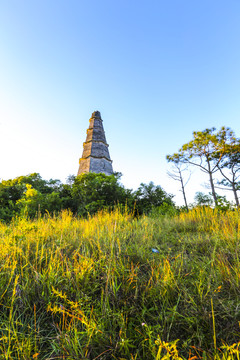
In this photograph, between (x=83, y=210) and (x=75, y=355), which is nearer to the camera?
(x=75, y=355)

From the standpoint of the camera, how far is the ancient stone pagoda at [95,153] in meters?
15.8

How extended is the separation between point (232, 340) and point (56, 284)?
1.80 metres

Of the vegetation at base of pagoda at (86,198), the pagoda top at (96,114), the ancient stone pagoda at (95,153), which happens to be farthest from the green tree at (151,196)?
the pagoda top at (96,114)

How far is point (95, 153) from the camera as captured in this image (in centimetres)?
1658

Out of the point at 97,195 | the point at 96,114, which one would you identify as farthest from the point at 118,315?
the point at 96,114

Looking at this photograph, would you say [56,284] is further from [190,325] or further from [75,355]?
[190,325]

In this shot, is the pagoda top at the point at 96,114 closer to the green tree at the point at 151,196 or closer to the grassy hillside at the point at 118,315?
the green tree at the point at 151,196

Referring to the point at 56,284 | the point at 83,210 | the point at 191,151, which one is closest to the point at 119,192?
the point at 83,210

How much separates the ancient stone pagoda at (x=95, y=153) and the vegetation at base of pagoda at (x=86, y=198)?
17.4ft

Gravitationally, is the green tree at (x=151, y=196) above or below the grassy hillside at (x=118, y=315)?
above

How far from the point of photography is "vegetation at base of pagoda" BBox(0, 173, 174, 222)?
26.5 ft

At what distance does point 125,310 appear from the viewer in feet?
5.36

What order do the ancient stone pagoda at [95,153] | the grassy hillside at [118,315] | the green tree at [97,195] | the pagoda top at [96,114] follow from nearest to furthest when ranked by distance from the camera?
the grassy hillside at [118,315] < the green tree at [97,195] < the ancient stone pagoda at [95,153] < the pagoda top at [96,114]

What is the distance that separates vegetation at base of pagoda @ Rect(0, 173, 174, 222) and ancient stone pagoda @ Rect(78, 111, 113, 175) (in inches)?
209
